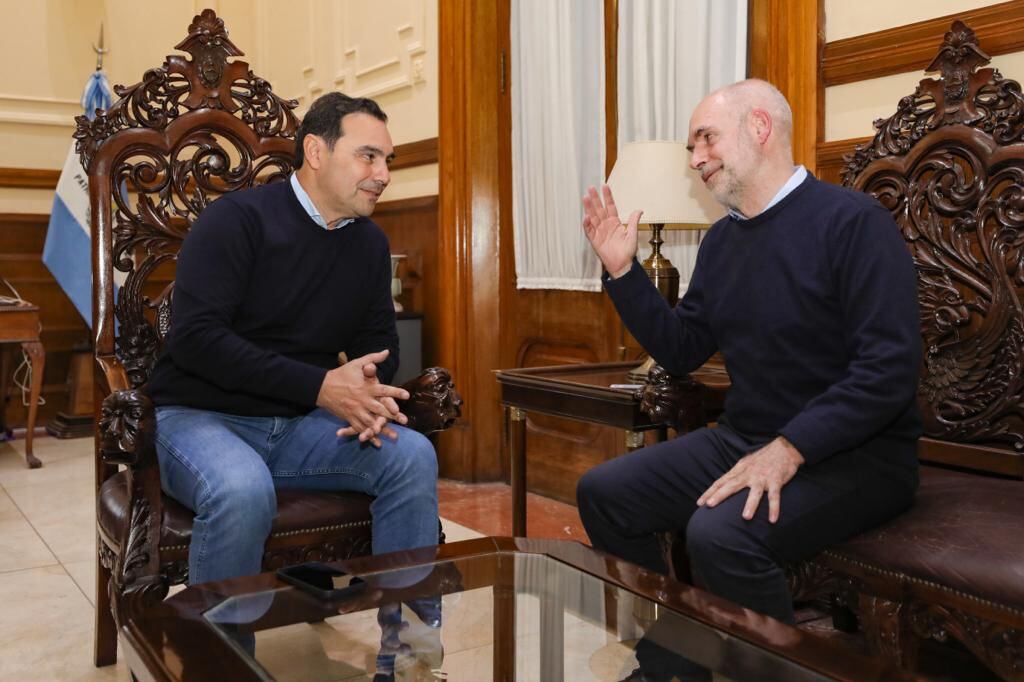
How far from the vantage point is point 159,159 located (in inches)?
97.9

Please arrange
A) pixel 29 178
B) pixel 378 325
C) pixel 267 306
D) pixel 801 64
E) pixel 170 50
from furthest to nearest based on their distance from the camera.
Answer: pixel 170 50 → pixel 29 178 → pixel 801 64 → pixel 378 325 → pixel 267 306

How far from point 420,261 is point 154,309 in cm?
230

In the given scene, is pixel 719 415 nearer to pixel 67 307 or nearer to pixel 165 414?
pixel 165 414

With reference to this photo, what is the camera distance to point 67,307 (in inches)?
219

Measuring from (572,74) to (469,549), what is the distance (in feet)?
8.39

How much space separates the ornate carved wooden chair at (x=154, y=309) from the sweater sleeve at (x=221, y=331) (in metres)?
0.19

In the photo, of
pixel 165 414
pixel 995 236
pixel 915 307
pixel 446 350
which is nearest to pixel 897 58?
pixel 995 236

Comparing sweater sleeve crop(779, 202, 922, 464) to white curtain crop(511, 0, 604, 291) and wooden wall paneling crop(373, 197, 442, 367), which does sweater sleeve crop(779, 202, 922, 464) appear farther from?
wooden wall paneling crop(373, 197, 442, 367)

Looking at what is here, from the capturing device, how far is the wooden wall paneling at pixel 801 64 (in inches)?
108

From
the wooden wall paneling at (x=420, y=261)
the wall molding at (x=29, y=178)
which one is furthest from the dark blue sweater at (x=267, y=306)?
the wall molding at (x=29, y=178)

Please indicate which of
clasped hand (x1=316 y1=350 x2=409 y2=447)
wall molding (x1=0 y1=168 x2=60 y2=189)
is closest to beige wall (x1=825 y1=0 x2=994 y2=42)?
clasped hand (x1=316 y1=350 x2=409 y2=447)

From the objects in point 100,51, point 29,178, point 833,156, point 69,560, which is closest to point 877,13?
point 833,156

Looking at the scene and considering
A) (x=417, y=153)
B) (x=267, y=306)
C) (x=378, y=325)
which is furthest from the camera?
(x=417, y=153)

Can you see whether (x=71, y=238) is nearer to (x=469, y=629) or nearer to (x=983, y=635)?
(x=469, y=629)
